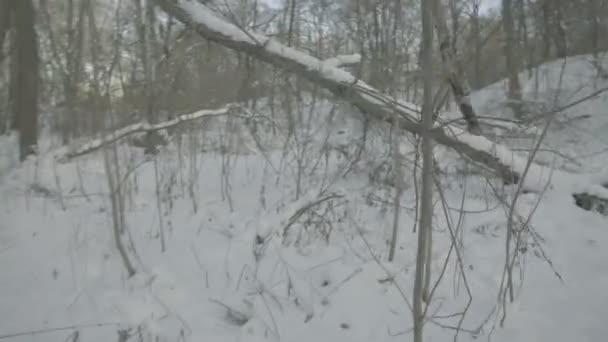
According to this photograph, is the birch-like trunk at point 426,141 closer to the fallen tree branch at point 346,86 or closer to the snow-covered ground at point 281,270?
the snow-covered ground at point 281,270

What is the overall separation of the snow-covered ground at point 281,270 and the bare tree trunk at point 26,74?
2.38 metres

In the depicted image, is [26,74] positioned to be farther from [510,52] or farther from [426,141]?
[510,52]

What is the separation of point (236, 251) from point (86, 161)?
263 centimetres

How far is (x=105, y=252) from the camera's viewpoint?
279cm

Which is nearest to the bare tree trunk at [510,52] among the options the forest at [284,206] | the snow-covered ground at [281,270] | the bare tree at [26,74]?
the forest at [284,206]

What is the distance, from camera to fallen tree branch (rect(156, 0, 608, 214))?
3281 millimetres

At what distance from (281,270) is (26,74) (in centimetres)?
563

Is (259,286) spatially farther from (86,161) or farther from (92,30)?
(86,161)

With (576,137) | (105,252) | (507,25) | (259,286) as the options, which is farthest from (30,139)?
(507,25)

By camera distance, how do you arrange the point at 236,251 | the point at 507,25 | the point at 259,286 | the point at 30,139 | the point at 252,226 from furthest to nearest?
1. the point at 507,25
2. the point at 30,139
3. the point at 252,226
4. the point at 236,251
5. the point at 259,286

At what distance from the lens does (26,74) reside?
609 cm

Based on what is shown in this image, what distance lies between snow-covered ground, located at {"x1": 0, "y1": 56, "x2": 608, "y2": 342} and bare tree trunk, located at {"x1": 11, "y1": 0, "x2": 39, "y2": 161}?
2383 millimetres

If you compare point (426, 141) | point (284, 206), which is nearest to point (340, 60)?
point (284, 206)

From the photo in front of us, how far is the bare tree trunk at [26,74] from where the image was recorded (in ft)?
19.6
